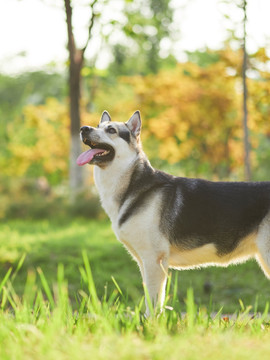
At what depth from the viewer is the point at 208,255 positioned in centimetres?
543

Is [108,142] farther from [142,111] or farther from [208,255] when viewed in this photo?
[142,111]

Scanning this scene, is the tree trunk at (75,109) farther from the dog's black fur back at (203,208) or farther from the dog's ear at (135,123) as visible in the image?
the dog's black fur back at (203,208)

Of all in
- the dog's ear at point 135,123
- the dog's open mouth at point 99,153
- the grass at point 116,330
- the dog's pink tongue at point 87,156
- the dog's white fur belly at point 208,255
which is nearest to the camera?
the grass at point 116,330

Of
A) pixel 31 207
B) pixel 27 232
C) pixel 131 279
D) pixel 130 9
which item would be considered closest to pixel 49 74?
pixel 130 9

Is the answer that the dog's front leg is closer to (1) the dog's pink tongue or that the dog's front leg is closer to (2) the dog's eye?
(1) the dog's pink tongue

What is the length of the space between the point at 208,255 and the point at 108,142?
5.14 feet

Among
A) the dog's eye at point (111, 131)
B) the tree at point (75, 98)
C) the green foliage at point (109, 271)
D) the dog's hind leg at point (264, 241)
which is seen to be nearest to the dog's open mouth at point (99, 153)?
the dog's eye at point (111, 131)

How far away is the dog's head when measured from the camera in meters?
5.21

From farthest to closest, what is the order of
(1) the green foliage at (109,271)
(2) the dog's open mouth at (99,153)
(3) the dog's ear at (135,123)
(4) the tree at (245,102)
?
(4) the tree at (245,102) → (1) the green foliage at (109,271) → (3) the dog's ear at (135,123) → (2) the dog's open mouth at (99,153)

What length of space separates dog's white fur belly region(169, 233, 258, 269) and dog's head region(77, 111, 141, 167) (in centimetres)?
111

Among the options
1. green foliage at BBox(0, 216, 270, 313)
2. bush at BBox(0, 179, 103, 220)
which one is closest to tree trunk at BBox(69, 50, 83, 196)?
bush at BBox(0, 179, 103, 220)

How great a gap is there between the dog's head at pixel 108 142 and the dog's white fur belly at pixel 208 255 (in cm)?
111

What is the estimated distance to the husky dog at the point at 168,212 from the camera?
5199mm

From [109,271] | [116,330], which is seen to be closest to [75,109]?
[109,271]
